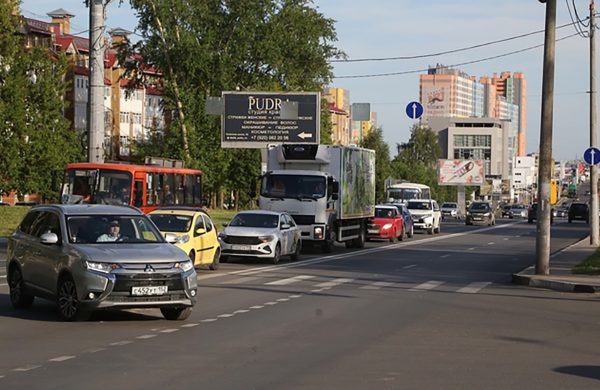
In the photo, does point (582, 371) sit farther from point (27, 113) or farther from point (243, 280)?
point (27, 113)

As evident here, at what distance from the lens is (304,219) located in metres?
38.0

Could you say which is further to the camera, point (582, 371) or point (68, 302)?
point (68, 302)

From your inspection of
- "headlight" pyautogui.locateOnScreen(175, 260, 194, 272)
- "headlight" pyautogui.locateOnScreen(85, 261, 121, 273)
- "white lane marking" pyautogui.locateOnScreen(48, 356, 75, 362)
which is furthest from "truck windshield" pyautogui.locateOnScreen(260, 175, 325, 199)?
"white lane marking" pyautogui.locateOnScreen(48, 356, 75, 362)

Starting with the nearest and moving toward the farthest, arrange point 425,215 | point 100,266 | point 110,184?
point 100,266
point 110,184
point 425,215

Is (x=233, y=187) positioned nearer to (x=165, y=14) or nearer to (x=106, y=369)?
(x=165, y=14)

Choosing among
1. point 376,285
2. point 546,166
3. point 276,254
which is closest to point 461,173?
point 276,254

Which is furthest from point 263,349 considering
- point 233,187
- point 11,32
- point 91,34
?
point 233,187

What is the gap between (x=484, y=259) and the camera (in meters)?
37.3

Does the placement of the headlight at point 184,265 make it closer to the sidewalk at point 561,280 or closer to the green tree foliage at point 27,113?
the sidewalk at point 561,280

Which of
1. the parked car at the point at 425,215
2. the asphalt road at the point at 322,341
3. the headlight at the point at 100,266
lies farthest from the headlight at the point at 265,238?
the parked car at the point at 425,215

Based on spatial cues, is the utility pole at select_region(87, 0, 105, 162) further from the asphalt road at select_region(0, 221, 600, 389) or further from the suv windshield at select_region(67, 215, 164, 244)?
the suv windshield at select_region(67, 215, 164, 244)

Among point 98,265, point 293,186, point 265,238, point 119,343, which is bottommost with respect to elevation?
point 119,343

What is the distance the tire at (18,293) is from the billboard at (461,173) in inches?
5005

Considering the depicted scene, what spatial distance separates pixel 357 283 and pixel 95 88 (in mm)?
19946
